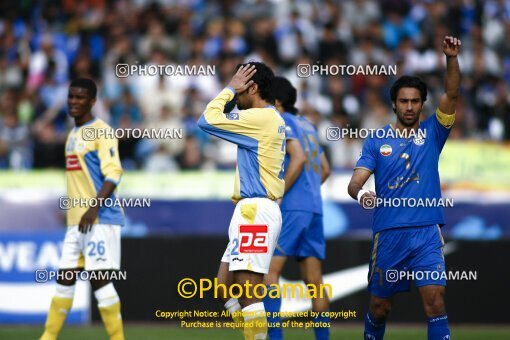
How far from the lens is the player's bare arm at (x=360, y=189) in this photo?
330 inches

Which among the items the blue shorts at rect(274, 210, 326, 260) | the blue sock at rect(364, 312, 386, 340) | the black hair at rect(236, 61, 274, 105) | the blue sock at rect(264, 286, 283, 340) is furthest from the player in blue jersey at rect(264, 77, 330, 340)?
the black hair at rect(236, 61, 274, 105)

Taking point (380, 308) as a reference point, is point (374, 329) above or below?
below

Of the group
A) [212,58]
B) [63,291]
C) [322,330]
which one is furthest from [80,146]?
[212,58]

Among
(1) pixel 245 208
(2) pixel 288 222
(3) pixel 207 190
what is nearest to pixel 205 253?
(3) pixel 207 190

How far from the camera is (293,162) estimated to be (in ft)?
35.0

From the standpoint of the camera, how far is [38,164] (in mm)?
16219

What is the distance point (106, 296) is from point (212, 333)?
10.1ft

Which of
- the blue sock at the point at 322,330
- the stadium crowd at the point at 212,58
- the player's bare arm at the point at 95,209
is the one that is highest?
the stadium crowd at the point at 212,58

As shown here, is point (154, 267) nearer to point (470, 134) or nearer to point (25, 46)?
point (470, 134)

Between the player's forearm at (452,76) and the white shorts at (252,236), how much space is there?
184cm

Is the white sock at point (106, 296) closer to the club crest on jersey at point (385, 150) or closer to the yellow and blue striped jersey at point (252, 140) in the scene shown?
the yellow and blue striped jersey at point (252, 140)

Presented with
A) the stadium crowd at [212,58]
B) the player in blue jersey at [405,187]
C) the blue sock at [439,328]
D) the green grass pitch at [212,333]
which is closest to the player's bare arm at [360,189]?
the player in blue jersey at [405,187]

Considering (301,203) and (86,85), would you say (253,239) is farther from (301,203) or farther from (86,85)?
(86,85)

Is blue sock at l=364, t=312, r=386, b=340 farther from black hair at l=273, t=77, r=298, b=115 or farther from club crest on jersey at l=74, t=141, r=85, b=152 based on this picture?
club crest on jersey at l=74, t=141, r=85, b=152
